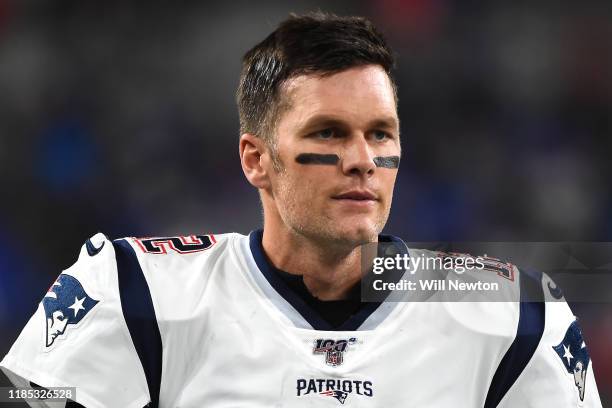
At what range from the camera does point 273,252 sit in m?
2.33

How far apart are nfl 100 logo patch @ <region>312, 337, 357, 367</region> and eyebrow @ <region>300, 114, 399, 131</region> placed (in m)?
0.53

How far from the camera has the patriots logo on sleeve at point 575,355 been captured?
2168 millimetres

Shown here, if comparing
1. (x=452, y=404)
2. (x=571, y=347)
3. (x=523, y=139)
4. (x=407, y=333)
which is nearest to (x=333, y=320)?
(x=407, y=333)

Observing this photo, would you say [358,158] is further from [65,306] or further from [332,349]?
[65,306]

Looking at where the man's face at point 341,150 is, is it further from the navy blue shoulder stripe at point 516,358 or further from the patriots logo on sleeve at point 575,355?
the patriots logo on sleeve at point 575,355

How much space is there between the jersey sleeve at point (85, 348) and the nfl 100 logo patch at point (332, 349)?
0.43 metres

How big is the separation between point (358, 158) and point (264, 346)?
0.51 metres

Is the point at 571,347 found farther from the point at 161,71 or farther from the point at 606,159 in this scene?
the point at 161,71

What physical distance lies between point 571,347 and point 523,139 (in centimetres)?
228

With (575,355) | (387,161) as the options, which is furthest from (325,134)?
(575,355)

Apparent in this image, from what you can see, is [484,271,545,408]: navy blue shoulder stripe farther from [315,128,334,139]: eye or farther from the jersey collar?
[315,128,334,139]: eye

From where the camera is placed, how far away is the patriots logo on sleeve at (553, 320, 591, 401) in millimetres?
2168

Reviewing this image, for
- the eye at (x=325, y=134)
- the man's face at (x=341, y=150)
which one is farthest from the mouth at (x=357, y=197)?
the eye at (x=325, y=134)

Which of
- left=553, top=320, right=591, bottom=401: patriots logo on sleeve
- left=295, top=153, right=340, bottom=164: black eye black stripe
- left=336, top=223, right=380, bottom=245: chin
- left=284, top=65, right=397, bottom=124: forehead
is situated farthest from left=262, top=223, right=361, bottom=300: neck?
left=553, top=320, right=591, bottom=401: patriots logo on sleeve
